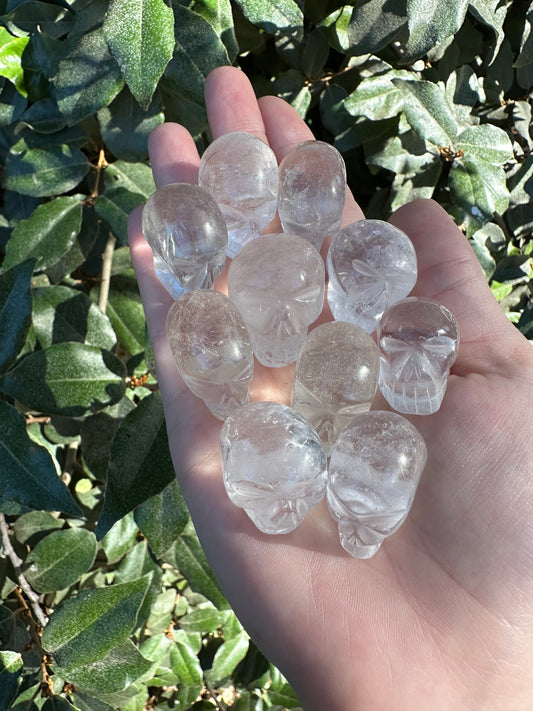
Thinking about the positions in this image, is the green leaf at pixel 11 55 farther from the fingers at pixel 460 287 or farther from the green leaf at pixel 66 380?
the fingers at pixel 460 287

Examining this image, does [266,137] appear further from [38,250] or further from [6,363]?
[6,363]

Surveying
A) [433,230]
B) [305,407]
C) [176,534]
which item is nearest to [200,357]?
[305,407]

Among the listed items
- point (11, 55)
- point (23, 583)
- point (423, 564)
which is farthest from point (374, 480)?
point (11, 55)

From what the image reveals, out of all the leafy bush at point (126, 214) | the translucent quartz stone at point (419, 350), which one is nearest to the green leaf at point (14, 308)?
the leafy bush at point (126, 214)

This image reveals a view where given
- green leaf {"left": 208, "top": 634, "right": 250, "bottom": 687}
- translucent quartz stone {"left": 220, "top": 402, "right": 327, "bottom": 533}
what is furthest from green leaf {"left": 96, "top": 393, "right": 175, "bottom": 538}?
green leaf {"left": 208, "top": 634, "right": 250, "bottom": 687}

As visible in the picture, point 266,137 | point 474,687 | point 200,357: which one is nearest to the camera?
point 474,687

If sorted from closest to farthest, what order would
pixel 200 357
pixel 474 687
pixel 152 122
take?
pixel 474 687 < pixel 200 357 < pixel 152 122

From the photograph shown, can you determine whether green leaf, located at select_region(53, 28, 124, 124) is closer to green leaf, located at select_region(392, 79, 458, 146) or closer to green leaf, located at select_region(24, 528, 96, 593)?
green leaf, located at select_region(392, 79, 458, 146)
